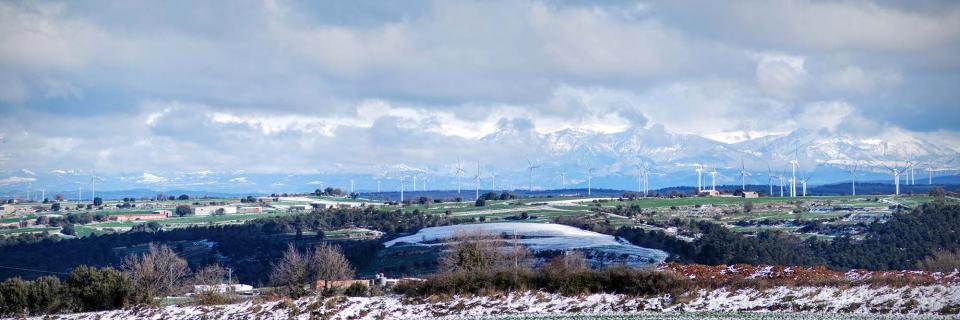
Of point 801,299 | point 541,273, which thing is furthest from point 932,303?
point 541,273

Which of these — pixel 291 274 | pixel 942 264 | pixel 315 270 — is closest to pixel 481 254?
pixel 291 274

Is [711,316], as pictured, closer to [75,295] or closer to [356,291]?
[356,291]

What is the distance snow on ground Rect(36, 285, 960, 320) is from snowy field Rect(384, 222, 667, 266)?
48.3 meters

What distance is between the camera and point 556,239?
144 m

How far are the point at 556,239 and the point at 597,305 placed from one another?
8009 centimetres

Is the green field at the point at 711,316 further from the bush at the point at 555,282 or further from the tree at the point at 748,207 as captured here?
the tree at the point at 748,207

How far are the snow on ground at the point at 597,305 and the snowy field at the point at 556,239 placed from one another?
48.3 m

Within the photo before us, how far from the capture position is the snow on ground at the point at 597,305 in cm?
5638

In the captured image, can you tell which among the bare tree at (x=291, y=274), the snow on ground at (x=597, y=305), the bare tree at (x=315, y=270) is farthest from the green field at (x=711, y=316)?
the bare tree at (x=315, y=270)

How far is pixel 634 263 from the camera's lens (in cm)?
11456

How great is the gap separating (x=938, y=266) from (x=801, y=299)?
31.4m

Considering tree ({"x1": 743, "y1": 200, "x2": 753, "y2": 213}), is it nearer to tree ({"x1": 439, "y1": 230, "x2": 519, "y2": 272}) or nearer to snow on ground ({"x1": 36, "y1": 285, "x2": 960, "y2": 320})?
tree ({"x1": 439, "y1": 230, "x2": 519, "y2": 272})

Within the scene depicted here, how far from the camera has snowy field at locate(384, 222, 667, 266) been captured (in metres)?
124

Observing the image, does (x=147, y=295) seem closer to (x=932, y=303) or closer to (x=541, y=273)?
(x=541, y=273)
